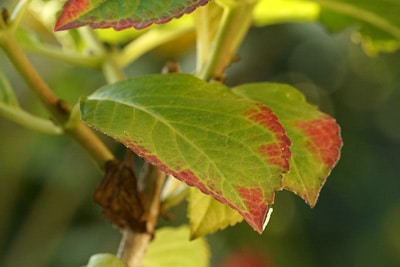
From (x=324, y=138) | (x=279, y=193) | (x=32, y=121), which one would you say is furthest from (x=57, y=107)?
(x=279, y=193)

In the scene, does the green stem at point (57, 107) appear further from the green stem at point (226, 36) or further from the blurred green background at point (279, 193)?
the blurred green background at point (279, 193)

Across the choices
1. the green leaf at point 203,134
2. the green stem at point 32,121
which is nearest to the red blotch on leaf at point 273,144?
the green leaf at point 203,134

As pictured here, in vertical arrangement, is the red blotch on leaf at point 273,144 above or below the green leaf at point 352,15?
above

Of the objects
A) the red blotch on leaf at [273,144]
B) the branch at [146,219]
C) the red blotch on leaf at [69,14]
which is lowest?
the branch at [146,219]

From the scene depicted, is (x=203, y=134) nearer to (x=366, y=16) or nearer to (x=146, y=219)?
(x=146, y=219)

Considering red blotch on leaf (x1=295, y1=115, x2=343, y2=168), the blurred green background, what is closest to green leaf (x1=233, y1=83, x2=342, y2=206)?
red blotch on leaf (x1=295, y1=115, x2=343, y2=168)

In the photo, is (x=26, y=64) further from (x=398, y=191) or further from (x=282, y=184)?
(x=398, y=191)

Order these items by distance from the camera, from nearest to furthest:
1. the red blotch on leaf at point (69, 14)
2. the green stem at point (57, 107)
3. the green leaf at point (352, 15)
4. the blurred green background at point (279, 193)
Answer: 1. the red blotch on leaf at point (69, 14)
2. the green stem at point (57, 107)
3. the green leaf at point (352, 15)
4. the blurred green background at point (279, 193)
